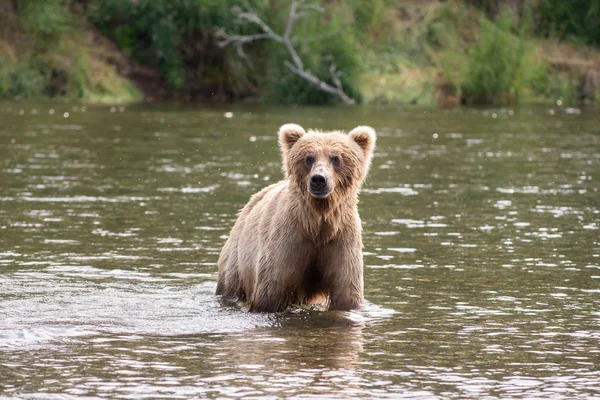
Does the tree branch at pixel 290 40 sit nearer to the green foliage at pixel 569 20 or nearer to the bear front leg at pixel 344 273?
the green foliage at pixel 569 20

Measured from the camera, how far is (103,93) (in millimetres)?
40031

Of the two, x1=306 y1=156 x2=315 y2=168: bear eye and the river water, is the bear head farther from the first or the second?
the river water

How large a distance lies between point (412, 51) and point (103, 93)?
36.8 ft

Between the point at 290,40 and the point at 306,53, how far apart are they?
1.00 metres

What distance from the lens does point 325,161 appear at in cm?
909

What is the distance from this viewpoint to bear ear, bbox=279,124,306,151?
9.49 meters

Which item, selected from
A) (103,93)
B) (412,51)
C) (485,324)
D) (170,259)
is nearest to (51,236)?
(170,259)

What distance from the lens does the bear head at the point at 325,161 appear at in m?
8.98

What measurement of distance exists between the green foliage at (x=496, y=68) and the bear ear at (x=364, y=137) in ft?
99.1

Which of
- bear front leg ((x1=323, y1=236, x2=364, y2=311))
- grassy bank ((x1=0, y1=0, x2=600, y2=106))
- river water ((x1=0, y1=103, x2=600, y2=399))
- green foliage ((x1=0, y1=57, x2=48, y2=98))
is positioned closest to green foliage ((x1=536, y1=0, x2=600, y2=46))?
grassy bank ((x1=0, y1=0, x2=600, y2=106))

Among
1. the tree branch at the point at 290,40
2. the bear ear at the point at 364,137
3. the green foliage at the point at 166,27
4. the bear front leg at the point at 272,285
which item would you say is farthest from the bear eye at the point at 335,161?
the green foliage at the point at 166,27

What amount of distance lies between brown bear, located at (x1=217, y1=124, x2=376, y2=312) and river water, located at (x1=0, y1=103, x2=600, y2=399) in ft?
0.66

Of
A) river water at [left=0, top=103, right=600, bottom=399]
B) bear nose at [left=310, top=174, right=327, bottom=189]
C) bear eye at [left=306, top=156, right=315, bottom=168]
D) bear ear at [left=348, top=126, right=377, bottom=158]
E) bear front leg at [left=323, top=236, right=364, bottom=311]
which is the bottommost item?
river water at [left=0, top=103, right=600, bottom=399]

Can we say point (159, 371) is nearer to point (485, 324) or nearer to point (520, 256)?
point (485, 324)
